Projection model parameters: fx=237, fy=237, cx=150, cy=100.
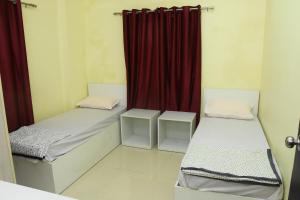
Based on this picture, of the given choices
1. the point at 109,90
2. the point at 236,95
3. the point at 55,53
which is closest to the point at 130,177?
the point at 109,90

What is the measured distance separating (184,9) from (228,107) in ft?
4.62

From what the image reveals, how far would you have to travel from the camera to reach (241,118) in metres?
2.94

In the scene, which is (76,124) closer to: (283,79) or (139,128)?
(139,128)

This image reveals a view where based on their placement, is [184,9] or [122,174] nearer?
[122,174]

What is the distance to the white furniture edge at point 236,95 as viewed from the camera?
315 cm

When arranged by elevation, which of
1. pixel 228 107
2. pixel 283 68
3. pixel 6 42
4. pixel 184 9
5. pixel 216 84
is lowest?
pixel 228 107

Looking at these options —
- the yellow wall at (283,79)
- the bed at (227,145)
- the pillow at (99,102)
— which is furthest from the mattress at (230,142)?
the pillow at (99,102)

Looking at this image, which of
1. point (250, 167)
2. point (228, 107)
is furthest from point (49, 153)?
point (228, 107)

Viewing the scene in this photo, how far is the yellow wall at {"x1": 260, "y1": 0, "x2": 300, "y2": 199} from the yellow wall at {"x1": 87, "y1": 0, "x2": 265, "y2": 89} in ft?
1.67

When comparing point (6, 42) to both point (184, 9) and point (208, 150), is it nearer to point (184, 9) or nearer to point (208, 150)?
point (184, 9)

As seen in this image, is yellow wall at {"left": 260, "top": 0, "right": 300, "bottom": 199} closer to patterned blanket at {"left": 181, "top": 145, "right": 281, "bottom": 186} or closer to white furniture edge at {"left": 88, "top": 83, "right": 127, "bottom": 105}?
patterned blanket at {"left": 181, "top": 145, "right": 281, "bottom": 186}

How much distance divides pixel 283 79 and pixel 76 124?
2193mm

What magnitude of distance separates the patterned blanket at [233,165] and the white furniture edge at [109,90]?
1906 mm

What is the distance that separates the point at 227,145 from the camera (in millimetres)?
2215
